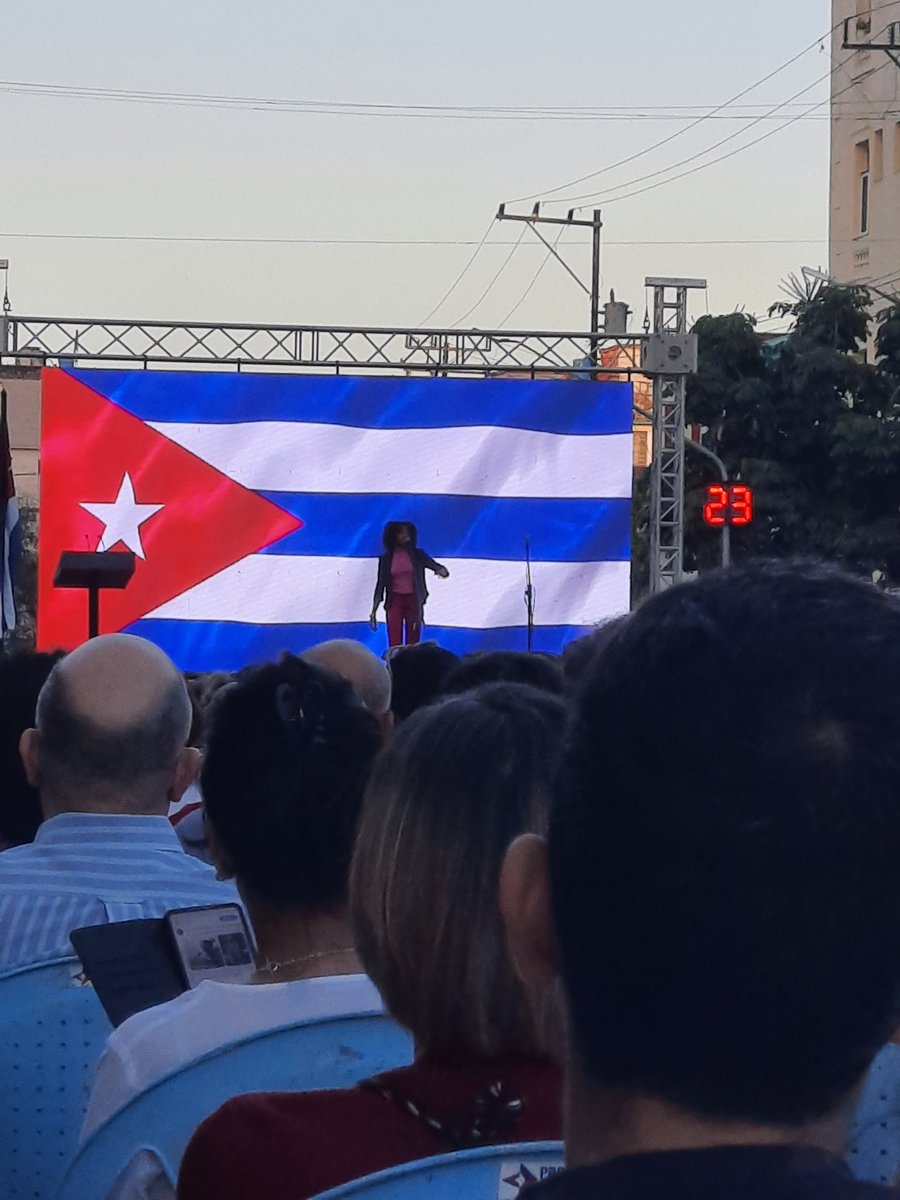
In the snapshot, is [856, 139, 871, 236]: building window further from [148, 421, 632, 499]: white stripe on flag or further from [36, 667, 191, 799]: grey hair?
[36, 667, 191, 799]: grey hair

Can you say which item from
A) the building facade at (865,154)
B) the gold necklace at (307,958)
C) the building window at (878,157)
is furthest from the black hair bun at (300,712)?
the building window at (878,157)

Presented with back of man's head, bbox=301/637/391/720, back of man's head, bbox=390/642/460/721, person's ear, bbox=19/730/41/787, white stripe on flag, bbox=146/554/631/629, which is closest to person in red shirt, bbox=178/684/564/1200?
person's ear, bbox=19/730/41/787

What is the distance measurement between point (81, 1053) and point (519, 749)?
819mm

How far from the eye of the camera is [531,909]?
836 millimetres

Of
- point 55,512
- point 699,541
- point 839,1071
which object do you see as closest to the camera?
point 839,1071

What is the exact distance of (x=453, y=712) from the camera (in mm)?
1500

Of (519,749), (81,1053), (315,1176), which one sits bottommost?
(81,1053)

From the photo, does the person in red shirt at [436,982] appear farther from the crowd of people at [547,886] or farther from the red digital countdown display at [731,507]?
the red digital countdown display at [731,507]

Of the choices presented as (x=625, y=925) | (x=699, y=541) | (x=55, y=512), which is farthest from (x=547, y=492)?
(x=625, y=925)

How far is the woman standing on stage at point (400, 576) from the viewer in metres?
12.7

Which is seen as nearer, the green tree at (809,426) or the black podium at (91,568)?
the black podium at (91,568)

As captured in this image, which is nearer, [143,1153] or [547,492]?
[143,1153]

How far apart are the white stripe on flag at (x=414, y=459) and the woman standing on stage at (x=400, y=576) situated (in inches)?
16.1

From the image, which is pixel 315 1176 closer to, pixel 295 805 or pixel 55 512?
pixel 295 805
